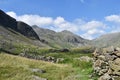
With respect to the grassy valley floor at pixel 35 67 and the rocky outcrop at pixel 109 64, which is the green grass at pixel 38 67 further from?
the rocky outcrop at pixel 109 64

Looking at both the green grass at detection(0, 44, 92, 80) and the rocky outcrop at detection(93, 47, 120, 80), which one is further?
the green grass at detection(0, 44, 92, 80)

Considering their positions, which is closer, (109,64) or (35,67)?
(109,64)

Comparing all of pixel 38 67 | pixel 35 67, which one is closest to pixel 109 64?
pixel 38 67

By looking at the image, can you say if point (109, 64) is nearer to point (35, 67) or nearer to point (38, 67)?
point (38, 67)

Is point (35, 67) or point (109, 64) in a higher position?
point (109, 64)

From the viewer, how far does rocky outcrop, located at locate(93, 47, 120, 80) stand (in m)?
32.4

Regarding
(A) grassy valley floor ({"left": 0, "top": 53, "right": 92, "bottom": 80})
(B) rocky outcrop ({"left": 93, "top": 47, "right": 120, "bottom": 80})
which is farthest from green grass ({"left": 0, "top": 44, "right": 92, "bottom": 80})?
(B) rocky outcrop ({"left": 93, "top": 47, "right": 120, "bottom": 80})

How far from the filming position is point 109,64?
35062mm

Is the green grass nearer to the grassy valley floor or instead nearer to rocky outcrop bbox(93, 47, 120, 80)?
the grassy valley floor

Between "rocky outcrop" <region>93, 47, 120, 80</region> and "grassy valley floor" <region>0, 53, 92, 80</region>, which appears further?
"grassy valley floor" <region>0, 53, 92, 80</region>

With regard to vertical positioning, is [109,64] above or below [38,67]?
above

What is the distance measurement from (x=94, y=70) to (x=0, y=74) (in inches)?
489

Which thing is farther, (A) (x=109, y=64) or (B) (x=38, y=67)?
(B) (x=38, y=67)

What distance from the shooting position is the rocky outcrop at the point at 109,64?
32.4 meters
